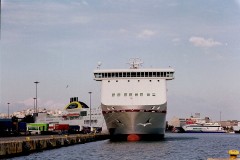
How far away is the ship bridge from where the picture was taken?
249ft

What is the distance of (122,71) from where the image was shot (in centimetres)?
7612

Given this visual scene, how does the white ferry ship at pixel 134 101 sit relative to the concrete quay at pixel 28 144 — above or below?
above

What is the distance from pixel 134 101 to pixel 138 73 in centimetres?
577

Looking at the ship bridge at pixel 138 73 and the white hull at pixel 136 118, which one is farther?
the ship bridge at pixel 138 73

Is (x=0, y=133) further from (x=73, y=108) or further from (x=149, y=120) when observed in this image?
(x=73, y=108)

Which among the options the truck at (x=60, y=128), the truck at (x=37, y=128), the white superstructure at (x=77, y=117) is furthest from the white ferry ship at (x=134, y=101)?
the white superstructure at (x=77, y=117)

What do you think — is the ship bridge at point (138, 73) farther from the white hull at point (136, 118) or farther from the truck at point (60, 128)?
the truck at point (60, 128)

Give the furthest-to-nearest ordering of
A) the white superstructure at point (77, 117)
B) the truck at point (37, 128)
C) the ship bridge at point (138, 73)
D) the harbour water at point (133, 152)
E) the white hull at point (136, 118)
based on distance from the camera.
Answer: the white superstructure at point (77, 117), the truck at point (37, 128), the ship bridge at point (138, 73), the white hull at point (136, 118), the harbour water at point (133, 152)

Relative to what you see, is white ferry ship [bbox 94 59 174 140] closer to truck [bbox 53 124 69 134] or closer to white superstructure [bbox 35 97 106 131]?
truck [bbox 53 124 69 134]

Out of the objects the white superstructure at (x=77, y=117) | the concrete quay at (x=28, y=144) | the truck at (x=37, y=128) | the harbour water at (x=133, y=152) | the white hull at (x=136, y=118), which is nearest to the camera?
the harbour water at (x=133, y=152)

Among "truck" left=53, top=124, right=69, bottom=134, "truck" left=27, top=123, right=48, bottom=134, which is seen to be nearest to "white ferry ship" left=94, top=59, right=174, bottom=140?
"truck" left=27, top=123, right=48, bottom=134

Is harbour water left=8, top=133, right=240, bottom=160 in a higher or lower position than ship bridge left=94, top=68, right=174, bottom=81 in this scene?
lower

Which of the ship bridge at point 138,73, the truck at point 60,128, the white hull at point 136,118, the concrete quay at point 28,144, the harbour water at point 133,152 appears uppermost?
the ship bridge at point 138,73

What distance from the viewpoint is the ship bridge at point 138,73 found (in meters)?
75.8
